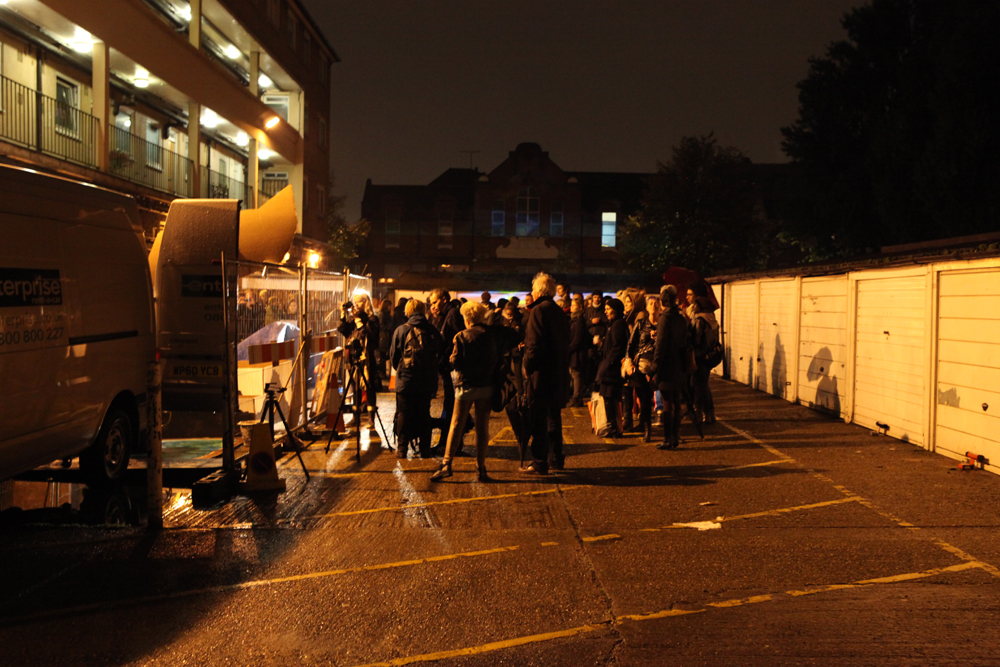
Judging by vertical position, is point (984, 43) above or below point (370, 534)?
above

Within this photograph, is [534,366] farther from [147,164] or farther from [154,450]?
[147,164]

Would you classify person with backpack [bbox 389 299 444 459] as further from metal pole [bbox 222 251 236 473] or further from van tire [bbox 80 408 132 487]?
van tire [bbox 80 408 132 487]

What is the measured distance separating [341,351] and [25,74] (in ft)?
36.2

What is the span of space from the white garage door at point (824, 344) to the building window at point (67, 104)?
15.6 m

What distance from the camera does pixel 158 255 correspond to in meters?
10.9

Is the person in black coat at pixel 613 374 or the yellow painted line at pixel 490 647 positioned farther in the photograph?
the person in black coat at pixel 613 374

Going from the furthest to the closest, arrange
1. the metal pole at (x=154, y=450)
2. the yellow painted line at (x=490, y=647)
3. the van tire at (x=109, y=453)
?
1. the van tire at (x=109, y=453)
2. the metal pole at (x=154, y=450)
3. the yellow painted line at (x=490, y=647)

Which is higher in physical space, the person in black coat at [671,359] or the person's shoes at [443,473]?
the person in black coat at [671,359]

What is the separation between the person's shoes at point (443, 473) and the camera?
27.7 feet

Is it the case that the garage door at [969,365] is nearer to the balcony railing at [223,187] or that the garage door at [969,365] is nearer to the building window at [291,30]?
the balcony railing at [223,187]

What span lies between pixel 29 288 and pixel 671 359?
21.8ft

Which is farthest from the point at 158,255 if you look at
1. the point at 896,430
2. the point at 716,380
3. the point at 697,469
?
the point at 716,380

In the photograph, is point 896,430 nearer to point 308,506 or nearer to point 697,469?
point 697,469

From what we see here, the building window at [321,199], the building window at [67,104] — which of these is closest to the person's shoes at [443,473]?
Result: the building window at [67,104]
